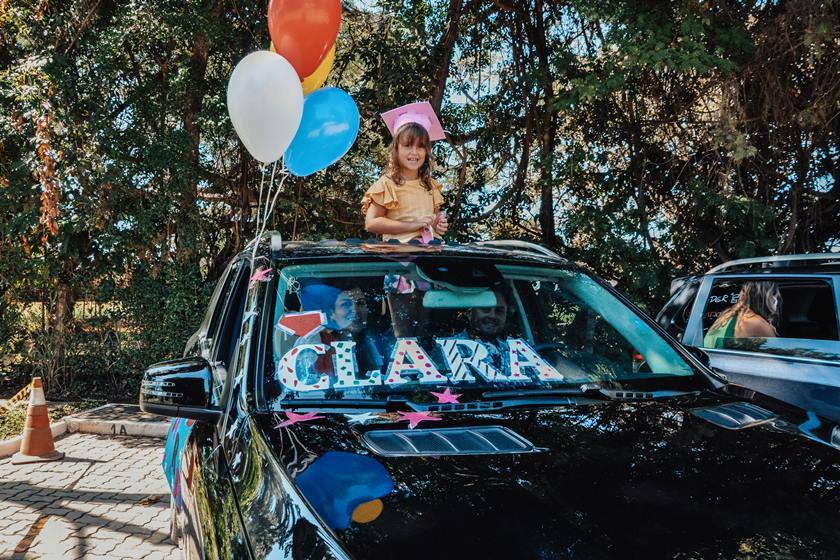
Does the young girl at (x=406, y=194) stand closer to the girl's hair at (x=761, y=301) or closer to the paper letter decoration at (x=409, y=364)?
the paper letter decoration at (x=409, y=364)

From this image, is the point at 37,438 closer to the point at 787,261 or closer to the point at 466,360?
the point at 466,360

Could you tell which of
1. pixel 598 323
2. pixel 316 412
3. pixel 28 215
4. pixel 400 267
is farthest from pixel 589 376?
pixel 28 215

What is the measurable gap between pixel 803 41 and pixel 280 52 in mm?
5071

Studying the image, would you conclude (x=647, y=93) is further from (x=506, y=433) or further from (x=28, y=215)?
(x=28, y=215)

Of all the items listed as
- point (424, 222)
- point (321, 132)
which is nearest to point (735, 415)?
point (424, 222)

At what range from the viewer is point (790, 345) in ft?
13.8

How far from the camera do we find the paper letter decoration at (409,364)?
228cm

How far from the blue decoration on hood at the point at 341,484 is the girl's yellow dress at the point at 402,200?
2210 millimetres

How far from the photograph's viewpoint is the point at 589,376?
8.09 feet

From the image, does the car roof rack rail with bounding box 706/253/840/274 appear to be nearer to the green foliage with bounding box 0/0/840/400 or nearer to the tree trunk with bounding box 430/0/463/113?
the green foliage with bounding box 0/0/840/400

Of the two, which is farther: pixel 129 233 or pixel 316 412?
pixel 129 233

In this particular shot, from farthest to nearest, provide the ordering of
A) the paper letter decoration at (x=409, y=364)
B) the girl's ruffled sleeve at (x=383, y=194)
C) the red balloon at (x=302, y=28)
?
the red balloon at (x=302, y=28) → the girl's ruffled sleeve at (x=383, y=194) → the paper letter decoration at (x=409, y=364)

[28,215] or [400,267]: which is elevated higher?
[28,215]

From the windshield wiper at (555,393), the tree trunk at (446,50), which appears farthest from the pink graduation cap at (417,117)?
the tree trunk at (446,50)
